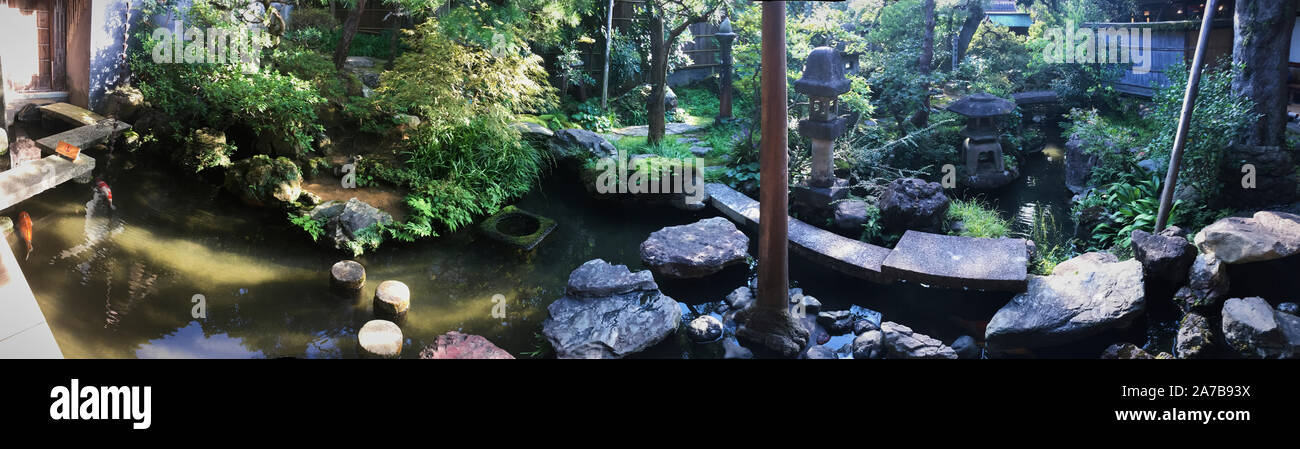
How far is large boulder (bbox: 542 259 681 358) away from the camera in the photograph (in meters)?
6.64

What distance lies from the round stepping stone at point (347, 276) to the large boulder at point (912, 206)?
18.2ft

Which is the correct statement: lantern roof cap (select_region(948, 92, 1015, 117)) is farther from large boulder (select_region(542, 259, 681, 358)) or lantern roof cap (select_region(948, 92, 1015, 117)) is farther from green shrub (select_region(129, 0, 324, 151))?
green shrub (select_region(129, 0, 324, 151))

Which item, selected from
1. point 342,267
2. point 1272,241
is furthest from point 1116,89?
point 342,267

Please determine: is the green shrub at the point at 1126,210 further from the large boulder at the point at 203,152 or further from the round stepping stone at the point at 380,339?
the large boulder at the point at 203,152

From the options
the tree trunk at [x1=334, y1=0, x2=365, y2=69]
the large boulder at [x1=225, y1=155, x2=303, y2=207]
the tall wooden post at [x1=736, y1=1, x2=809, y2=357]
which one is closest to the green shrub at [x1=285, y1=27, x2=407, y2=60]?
the tree trunk at [x1=334, y1=0, x2=365, y2=69]

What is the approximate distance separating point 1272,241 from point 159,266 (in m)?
10.2

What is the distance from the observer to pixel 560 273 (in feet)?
27.6

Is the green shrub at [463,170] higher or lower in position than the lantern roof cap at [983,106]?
lower

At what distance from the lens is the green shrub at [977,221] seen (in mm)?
8773

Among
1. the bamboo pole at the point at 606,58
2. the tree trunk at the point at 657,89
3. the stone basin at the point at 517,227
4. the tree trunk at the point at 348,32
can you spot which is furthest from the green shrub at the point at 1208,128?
the tree trunk at the point at 348,32

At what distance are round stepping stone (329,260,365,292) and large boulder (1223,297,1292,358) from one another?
7.62m

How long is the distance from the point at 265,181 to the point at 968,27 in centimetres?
1153

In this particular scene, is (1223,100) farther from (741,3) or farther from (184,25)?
(184,25)

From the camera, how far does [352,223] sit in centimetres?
848
